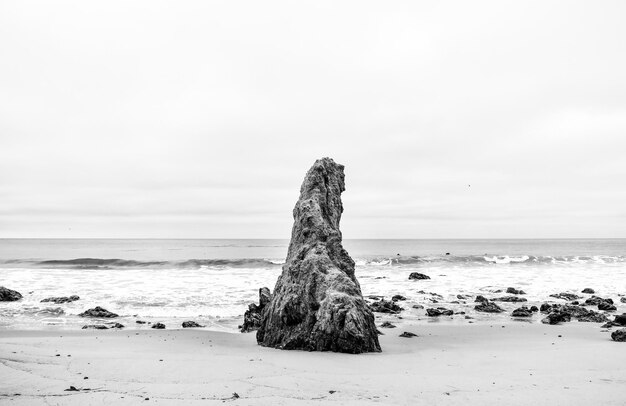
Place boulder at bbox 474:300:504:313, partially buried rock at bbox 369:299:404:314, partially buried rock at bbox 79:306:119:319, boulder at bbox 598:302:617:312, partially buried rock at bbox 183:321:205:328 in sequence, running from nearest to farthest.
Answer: partially buried rock at bbox 183:321:205:328 < partially buried rock at bbox 79:306:119:319 < partially buried rock at bbox 369:299:404:314 < boulder at bbox 474:300:504:313 < boulder at bbox 598:302:617:312

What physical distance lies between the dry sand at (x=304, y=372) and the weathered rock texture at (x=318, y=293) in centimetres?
53

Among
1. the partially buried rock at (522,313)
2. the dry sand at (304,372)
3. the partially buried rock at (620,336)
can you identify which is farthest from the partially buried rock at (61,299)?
the partially buried rock at (620,336)

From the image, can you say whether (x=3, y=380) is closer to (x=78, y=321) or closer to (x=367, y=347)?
(x=367, y=347)

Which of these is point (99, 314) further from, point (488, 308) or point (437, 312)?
point (488, 308)

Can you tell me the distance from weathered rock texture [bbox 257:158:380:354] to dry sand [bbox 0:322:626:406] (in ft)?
1.74

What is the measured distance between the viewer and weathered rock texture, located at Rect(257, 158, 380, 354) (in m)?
9.96

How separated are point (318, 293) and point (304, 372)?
9.60 ft

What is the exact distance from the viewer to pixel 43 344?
35.2 ft

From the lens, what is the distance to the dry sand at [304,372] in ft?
21.4

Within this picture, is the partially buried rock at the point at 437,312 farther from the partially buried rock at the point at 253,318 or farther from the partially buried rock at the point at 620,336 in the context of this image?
the partially buried rock at the point at 253,318

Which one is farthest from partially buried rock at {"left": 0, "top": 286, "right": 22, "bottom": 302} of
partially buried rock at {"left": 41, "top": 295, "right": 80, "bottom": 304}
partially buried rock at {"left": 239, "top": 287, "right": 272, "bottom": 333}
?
partially buried rock at {"left": 239, "top": 287, "right": 272, "bottom": 333}

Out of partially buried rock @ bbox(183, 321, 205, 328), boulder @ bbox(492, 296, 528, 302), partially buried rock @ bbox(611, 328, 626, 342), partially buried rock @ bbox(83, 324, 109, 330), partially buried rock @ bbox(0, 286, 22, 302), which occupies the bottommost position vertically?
partially buried rock @ bbox(0, 286, 22, 302)

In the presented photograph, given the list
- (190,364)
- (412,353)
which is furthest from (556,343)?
(190,364)

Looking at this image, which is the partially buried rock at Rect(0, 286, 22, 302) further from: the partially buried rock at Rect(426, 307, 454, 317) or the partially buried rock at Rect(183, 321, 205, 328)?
the partially buried rock at Rect(426, 307, 454, 317)
